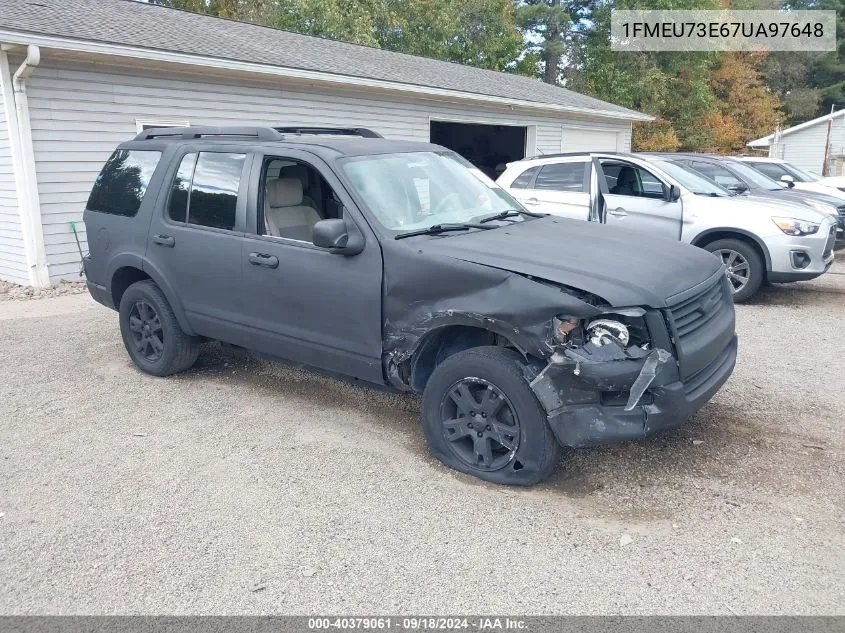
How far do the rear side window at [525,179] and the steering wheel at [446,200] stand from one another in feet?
16.9

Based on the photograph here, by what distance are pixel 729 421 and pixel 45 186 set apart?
8687mm

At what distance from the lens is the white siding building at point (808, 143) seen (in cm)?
3844

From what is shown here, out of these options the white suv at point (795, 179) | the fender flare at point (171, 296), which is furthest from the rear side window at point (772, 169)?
the fender flare at point (171, 296)

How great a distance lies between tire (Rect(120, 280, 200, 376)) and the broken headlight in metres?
3.27

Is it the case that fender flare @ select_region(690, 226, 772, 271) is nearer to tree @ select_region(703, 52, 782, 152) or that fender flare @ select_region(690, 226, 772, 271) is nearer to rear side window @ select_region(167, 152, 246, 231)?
rear side window @ select_region(167, 152, 246, 231)

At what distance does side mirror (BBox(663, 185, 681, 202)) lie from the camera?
28.5 ft

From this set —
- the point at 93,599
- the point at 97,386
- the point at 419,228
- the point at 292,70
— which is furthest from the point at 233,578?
the point at 292,70

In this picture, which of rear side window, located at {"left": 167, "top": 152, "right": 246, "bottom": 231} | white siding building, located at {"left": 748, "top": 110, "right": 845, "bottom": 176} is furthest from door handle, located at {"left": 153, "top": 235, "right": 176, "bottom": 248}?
white siding building, located at {"left": 748, "top": 110, "right": 845, "bottom": 176}

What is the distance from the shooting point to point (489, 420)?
3.88m

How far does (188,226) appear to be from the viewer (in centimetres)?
531

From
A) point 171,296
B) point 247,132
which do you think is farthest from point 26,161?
point 247,132

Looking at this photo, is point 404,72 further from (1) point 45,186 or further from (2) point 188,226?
(2) point 188,226

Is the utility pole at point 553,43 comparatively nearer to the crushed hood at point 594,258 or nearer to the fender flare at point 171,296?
the fender flare at point 171,296

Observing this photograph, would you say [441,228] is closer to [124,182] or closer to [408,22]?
[124,182]
